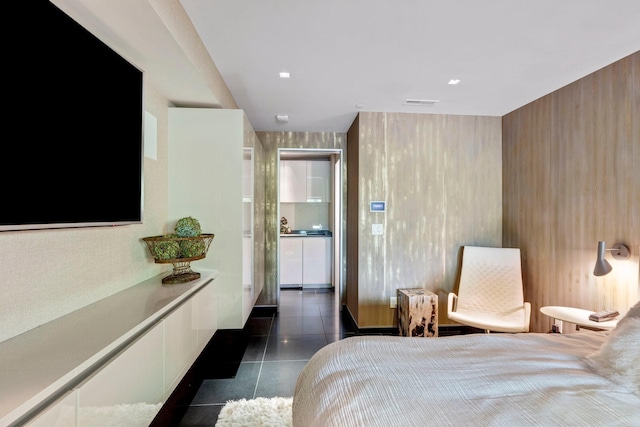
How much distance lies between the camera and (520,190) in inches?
118

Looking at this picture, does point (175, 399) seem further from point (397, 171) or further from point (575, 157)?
point (575, 157)

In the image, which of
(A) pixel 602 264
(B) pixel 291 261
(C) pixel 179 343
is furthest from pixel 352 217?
(C) pixel 179 343

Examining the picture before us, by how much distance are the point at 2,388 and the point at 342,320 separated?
3.23m

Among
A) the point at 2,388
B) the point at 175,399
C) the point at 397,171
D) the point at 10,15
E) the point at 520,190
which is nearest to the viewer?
the point at 2,388

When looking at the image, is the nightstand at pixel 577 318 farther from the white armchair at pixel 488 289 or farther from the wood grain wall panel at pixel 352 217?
the wood grain wall panel at pixel 352 217

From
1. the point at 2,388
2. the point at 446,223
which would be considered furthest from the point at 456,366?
the point at 446,223

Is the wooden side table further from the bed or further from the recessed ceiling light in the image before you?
the recessed ceiling light

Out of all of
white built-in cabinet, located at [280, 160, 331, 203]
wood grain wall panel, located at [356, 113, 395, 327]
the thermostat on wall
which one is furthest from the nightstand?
white built-in cabinet, located at [280, 160, 331, 203]

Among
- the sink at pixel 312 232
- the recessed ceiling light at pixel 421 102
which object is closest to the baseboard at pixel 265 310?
the sink at pixel 312 232

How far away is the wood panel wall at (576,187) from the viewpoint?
200cm

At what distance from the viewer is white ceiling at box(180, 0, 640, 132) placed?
62.0 inches

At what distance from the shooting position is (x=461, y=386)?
104cm

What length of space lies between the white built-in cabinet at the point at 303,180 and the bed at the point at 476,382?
3840 millimetres

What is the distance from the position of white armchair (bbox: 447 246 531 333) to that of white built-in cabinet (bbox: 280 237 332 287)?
246 centimetres
